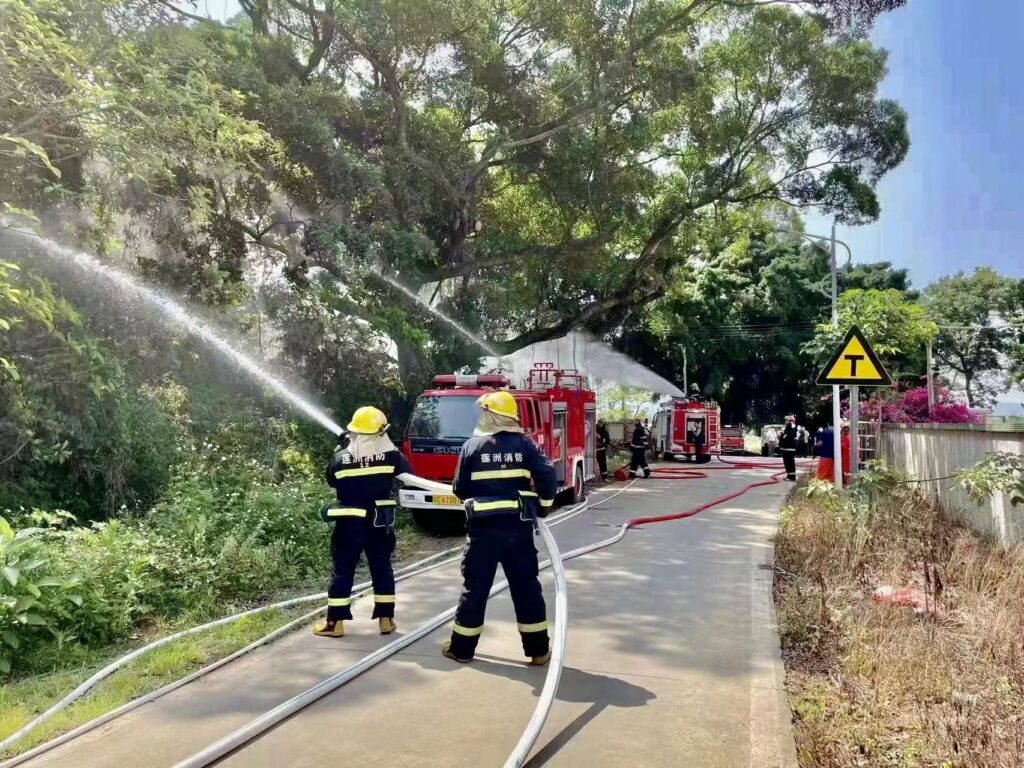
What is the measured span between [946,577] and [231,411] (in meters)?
11.4

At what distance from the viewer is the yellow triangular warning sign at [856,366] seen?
29.5 feet

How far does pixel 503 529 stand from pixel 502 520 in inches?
2.2

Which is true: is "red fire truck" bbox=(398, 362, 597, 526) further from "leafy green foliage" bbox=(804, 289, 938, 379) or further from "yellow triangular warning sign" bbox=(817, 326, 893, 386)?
"leafy green foliage" bbox=(804, 289, 938, 379)

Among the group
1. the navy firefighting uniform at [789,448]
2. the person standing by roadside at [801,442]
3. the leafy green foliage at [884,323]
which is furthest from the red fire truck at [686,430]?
the leafy green foliage at [884,323]

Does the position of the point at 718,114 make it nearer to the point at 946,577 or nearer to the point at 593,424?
the point at 593,424

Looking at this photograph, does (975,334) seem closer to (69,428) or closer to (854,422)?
(854,422)

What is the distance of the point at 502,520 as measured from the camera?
495 centimetres

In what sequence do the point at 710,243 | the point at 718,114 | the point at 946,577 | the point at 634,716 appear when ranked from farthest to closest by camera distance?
the point at 710,243, the point at 718,114, the point at 946,577, the point at 634,716

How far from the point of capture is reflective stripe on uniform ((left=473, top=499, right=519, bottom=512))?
490cm

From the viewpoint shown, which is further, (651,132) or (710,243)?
(710,243)

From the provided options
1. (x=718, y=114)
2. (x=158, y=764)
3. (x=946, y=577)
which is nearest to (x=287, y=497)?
(x=158, y=764)

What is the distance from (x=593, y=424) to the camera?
16781mm

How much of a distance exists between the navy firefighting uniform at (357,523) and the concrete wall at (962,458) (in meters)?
5.44

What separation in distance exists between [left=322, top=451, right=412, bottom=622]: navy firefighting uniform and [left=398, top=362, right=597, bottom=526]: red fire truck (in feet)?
10.3
